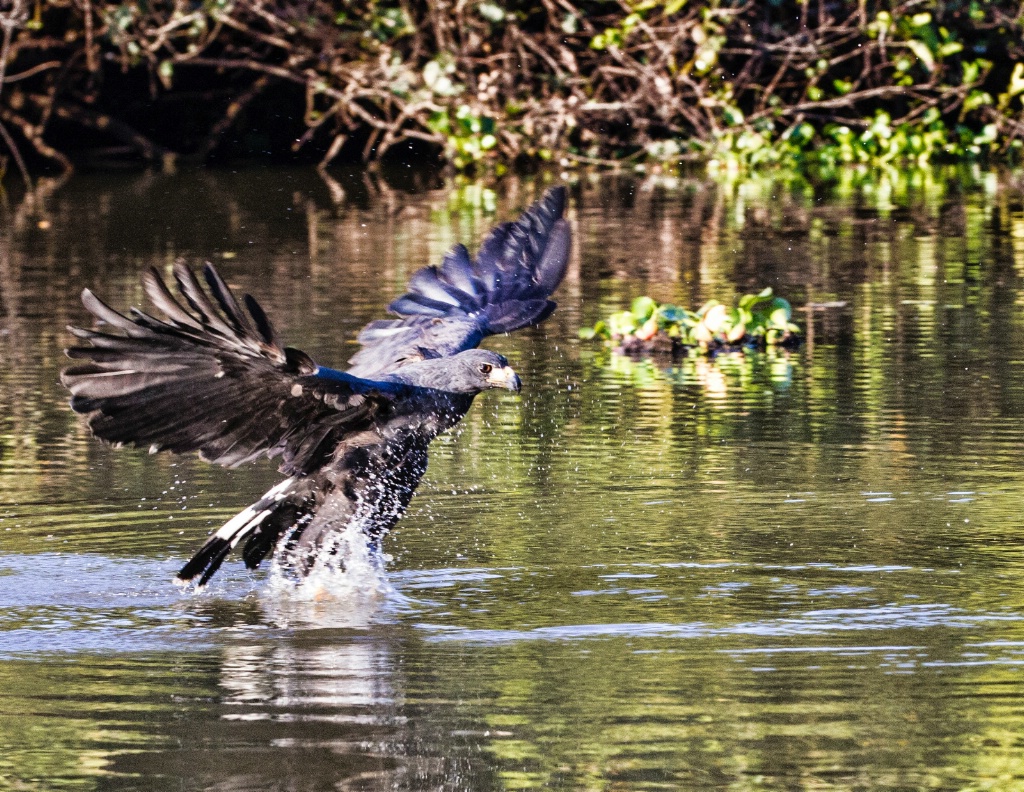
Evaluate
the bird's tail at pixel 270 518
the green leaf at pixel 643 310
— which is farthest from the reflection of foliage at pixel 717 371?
the bird's tail at pixel 270 518

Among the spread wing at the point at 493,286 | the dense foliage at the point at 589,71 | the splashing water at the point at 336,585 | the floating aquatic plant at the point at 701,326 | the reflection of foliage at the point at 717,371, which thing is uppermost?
the dense foliage at the point at 589,71

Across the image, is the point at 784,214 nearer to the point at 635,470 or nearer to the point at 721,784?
the point at 635,470

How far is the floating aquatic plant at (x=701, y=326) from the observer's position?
10.9 metres

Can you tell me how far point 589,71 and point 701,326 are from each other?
11.0m

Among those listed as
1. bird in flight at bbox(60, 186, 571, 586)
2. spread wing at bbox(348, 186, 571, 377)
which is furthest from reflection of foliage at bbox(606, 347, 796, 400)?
bird in flight at bbox(60, 186, 571, 586)

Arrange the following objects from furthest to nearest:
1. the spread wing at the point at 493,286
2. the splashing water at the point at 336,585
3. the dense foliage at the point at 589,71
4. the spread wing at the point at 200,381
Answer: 1. the dense foliage at the point at 589,71
2. the spread wing at the point at 493,286
3. the splashing water at the point at 336,585
4. the spread wing at the point at 200,381

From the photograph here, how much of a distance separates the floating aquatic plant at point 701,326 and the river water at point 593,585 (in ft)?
0.55

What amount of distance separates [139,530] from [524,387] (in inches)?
117

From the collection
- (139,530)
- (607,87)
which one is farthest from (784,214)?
(139,530)

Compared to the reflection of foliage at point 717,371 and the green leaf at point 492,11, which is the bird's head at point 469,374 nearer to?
the reflection of foliage at point 717,371

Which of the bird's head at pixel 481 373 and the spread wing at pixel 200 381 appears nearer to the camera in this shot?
the spread wing at pixel 200 381

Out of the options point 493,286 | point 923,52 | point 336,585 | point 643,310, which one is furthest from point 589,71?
point 336,585

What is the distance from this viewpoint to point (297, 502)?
679cm

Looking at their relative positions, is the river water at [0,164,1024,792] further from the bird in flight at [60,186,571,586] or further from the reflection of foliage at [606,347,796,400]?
the bird in flight at [60,186,571,586]
